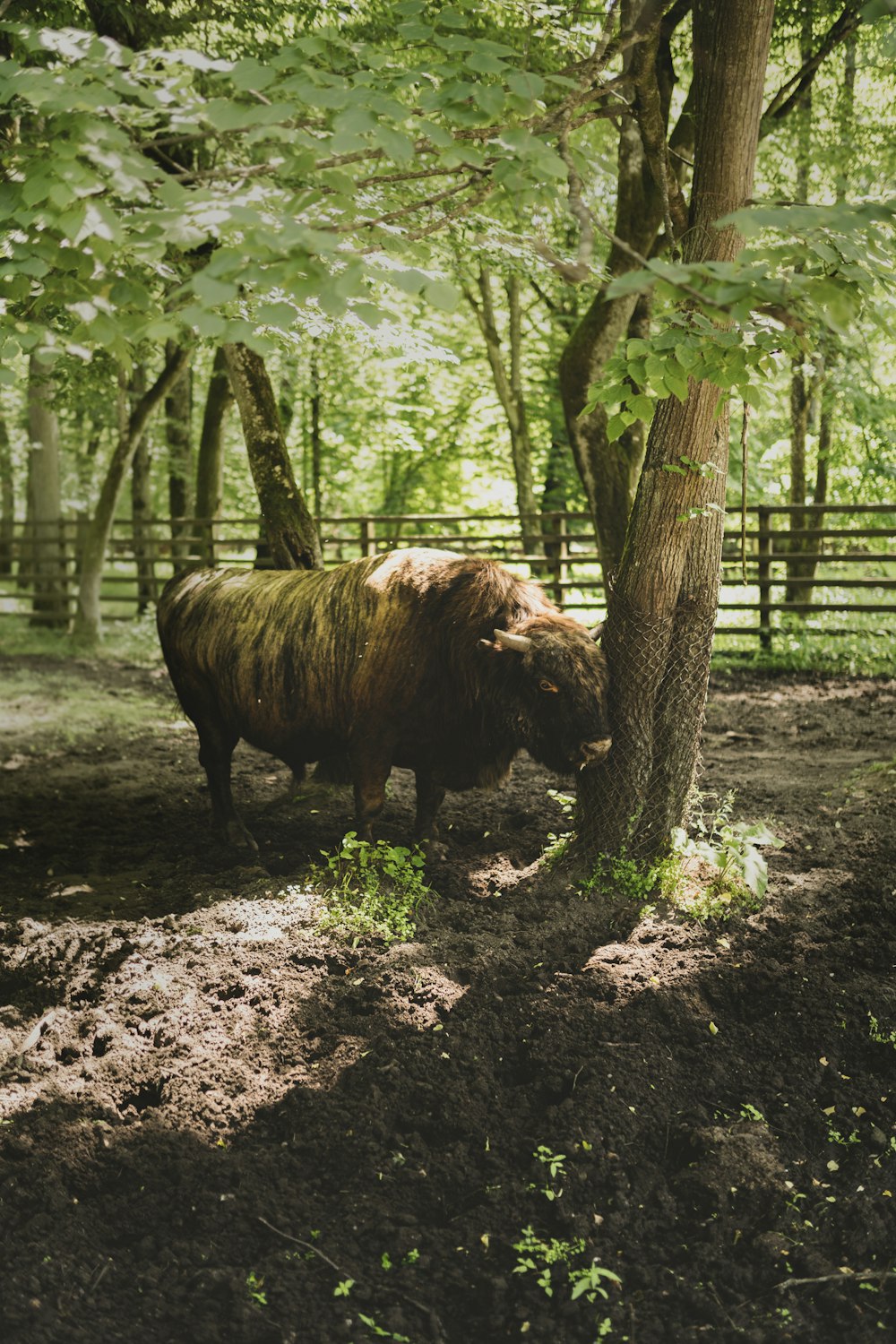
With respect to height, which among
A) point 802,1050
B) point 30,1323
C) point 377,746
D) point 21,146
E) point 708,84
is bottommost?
point 30,1323

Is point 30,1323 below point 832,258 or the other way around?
below

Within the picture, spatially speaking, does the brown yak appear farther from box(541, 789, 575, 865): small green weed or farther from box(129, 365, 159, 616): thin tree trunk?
box(129, 365, 159, 616): thin tree trunk

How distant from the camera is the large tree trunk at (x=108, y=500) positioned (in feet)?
37.8

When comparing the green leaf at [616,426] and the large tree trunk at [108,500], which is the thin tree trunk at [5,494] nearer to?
the large tree trunk at [108,500]

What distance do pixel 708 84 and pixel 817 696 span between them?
664cm

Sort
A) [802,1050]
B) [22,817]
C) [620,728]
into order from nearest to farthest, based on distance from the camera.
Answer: [802,1050] → [620,728] → [22,817]

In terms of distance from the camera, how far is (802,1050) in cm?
338

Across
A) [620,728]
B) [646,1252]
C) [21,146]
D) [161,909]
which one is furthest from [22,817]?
[646,1252]

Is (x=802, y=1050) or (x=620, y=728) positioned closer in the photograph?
(x=802, y=1050)

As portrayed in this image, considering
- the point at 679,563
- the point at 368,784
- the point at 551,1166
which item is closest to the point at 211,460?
the point at 368,784

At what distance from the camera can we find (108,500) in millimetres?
12367

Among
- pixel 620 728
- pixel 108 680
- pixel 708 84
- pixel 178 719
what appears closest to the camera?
pixel 708 84

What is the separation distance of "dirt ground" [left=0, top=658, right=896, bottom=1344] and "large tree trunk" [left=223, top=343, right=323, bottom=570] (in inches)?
98.2

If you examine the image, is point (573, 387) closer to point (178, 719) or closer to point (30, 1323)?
point (178, 719)
